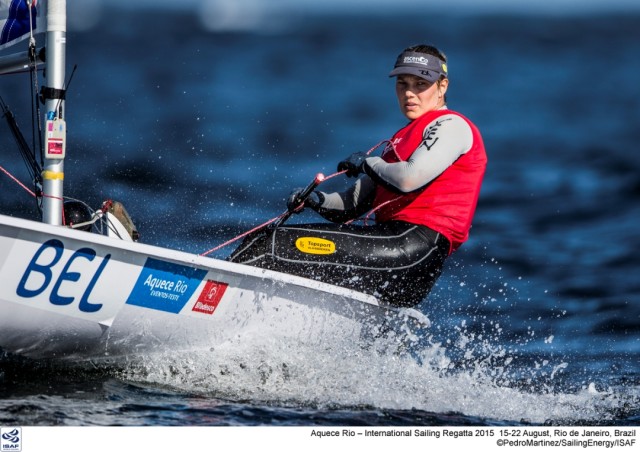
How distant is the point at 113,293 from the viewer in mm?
4660

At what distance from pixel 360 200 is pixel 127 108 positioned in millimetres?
10343

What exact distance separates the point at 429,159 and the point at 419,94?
18.4 inches

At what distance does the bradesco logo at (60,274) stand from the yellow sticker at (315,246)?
2.86 feet

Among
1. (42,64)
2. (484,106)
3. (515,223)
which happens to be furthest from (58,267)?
(484,106)

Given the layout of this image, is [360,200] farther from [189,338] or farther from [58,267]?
[58,267]

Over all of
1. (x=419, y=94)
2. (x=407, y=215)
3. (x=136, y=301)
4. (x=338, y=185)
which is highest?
(x=338, y=185)

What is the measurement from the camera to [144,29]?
26.5m

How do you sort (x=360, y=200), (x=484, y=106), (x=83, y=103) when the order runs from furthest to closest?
1. (x=484, y=106)
2. (x=83, y=103)
3. (x=360, y=200)

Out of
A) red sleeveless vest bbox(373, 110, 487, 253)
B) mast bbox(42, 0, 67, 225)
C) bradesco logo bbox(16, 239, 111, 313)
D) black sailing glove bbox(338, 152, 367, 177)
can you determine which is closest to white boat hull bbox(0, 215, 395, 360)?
Answer: bradesco logo bbox(16, 239, 111, 313)

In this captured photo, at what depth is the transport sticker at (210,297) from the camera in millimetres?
4805
